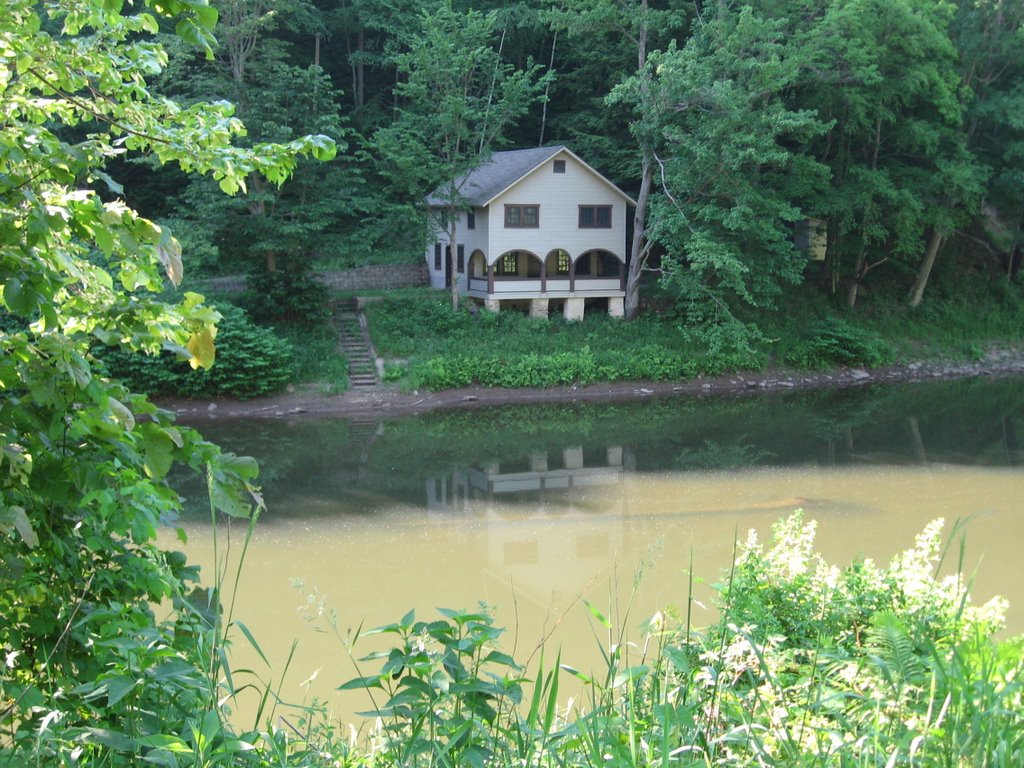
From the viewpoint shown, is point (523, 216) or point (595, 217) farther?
point (595, 217)

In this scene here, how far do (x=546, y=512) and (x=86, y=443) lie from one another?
1247cm

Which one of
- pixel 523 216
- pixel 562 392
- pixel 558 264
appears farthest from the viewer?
pixel 558 264

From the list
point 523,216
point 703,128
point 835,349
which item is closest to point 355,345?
point 523,216

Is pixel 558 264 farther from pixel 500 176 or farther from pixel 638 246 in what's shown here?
pixel 500 176

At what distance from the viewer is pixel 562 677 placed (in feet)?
30.3

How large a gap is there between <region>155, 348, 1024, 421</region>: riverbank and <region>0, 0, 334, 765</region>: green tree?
19.4 meters

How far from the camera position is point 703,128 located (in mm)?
25734

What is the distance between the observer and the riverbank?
23453 mm

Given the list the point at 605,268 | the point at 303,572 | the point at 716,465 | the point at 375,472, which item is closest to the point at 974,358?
the point at 605,268

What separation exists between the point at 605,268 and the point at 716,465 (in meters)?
14.2

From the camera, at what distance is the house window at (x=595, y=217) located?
99.2ft

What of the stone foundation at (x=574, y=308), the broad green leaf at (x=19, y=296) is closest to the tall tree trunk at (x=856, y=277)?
the stone foundation at (x=574, y=308)

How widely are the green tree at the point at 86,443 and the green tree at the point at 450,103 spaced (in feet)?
75.7

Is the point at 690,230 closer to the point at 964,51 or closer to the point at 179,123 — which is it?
the point at 964,51
